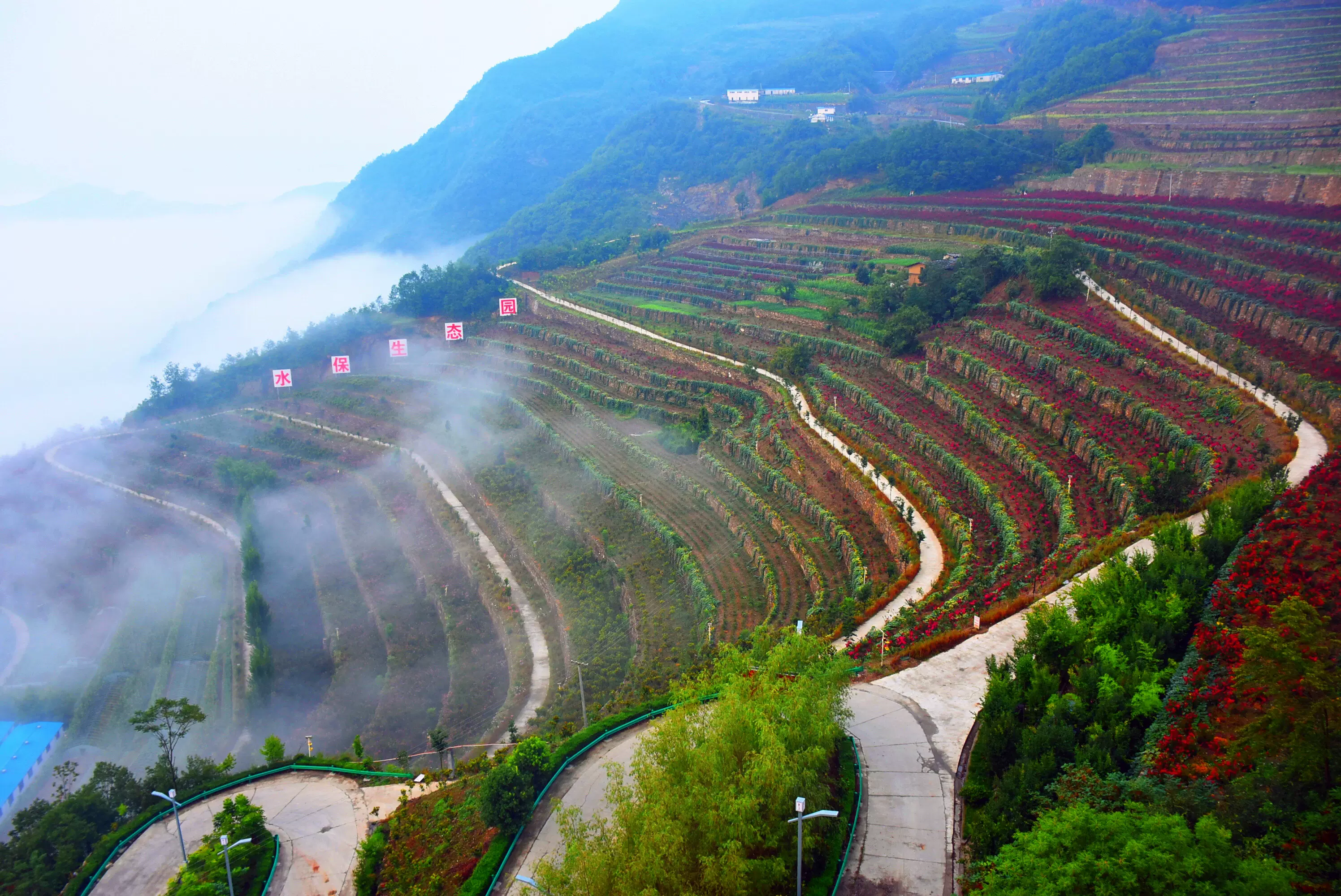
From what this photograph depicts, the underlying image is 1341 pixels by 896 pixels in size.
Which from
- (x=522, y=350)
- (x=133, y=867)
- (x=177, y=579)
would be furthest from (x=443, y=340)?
(x=133, y=867)

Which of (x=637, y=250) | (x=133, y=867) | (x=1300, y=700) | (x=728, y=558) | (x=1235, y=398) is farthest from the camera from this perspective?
(x=637, y=250)

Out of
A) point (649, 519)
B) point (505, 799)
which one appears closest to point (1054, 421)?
point (649, 519)

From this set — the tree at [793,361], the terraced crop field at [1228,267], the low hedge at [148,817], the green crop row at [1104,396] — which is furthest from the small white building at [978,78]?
the low hedge at [148,817]

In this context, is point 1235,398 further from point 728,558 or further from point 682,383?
point 682,383

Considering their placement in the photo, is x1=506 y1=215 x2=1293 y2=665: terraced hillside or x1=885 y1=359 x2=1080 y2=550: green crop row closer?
x1=506 y1=215 x2=1293 y2=665: terraced hillside

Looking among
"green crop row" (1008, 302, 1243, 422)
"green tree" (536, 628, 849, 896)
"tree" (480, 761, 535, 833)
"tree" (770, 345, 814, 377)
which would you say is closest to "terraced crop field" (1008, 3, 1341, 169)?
"green crop row" (1008, 302, 1243, 422)

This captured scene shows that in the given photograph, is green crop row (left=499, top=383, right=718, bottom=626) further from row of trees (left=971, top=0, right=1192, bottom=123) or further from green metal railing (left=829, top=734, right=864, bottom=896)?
row of trees (left=971, top=0, right=1192, bottom=123)

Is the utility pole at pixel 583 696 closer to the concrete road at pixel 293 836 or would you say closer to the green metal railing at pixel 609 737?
the green metal railing at pixel 609 737
